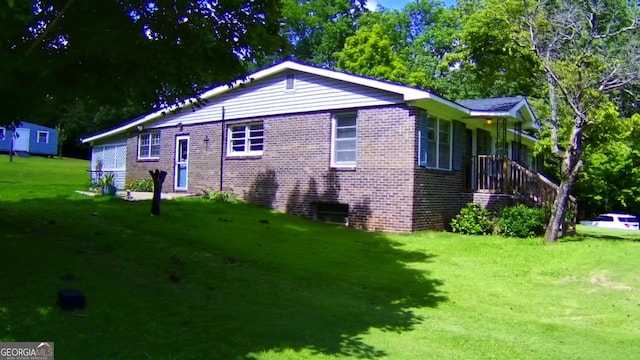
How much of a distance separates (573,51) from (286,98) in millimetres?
8060

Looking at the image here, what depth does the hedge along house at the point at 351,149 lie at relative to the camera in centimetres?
1442

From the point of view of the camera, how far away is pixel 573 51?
13453 millimetres

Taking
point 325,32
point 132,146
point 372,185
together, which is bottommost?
point 372,185

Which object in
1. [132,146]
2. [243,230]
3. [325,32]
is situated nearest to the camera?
[243,230]

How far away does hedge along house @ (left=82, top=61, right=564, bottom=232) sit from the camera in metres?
14.4

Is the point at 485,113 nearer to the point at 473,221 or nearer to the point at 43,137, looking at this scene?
the point at 473,221

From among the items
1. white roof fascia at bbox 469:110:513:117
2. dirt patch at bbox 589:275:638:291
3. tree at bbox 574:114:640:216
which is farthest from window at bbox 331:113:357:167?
tree at bbox 574:114:640:216

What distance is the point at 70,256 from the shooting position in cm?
774

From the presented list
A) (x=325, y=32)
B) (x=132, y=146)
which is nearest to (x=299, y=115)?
(x=132, y=146)

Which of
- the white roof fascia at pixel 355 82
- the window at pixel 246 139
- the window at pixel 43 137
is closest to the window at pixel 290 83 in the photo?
the white roof fascia at pixel 355 82

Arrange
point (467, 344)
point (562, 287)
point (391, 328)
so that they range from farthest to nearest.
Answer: point (562, 287), point (391, 328), point (467, 344)

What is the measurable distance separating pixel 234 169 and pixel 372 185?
5570 mm

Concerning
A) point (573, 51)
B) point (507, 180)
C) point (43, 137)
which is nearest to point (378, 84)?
point (573, 51)

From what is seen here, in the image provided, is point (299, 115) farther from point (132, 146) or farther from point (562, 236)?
point (132, 146)
